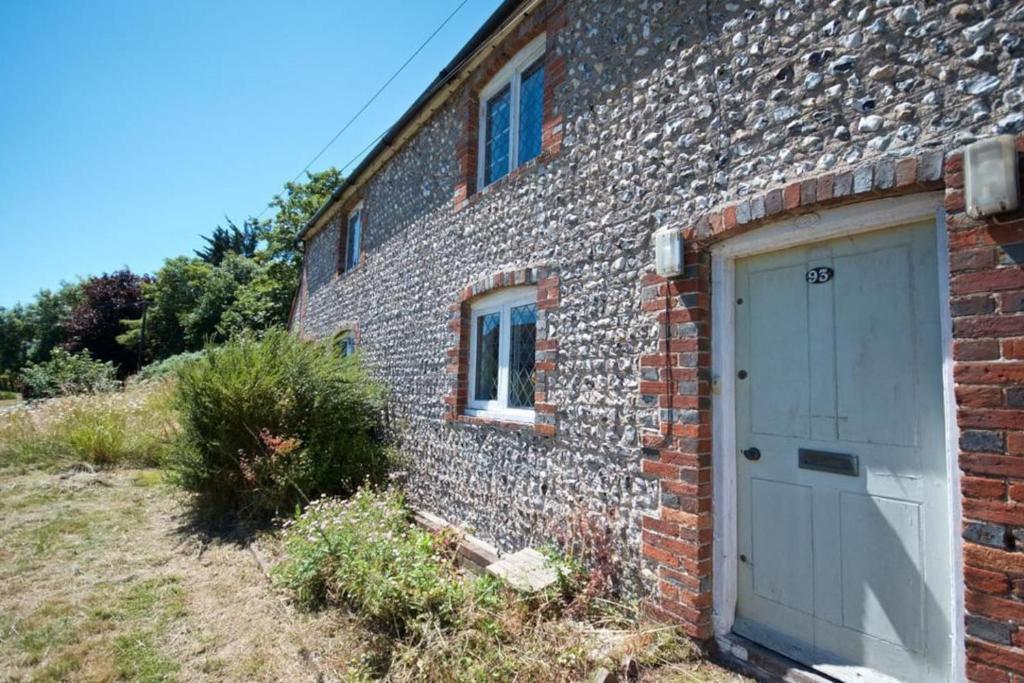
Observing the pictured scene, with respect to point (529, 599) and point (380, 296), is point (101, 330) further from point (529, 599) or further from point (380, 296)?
point (529, 599)

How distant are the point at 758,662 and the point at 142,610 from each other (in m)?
4.89

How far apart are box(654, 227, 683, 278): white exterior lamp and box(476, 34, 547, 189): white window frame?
249cm

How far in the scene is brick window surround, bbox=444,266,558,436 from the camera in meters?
4.41

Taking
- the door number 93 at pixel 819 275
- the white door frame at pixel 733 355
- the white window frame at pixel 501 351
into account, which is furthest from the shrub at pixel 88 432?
the door number 93 at pixel 819 275

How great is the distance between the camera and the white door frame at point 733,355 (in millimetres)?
2232

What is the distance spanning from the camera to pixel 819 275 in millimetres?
2830

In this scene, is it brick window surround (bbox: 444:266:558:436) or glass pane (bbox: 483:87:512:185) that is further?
glass pane (bbox: 483:87:512:185)

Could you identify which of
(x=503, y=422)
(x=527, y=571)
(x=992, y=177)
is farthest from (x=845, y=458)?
(x=503, y=422)

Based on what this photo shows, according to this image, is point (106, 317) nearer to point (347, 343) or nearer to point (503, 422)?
point (347, 343)

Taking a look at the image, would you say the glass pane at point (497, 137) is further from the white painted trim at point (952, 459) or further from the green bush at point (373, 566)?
the white painted trim at point (952, 459)

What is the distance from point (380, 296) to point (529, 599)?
5843mm

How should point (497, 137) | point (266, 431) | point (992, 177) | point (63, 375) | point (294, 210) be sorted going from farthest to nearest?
point (294, 210) < point (63, 375) < point (266, 431) < point (497, 137) < point (992, 177)

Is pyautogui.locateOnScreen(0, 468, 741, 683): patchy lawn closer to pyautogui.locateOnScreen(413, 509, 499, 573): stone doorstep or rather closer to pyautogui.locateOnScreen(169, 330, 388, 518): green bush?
pyautogui.locateOnScreen(169, 330, 388, 518): green bush

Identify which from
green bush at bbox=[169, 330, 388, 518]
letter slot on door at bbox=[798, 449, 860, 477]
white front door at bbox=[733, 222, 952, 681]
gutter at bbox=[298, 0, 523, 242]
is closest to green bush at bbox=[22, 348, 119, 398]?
green bush at bbox=[169, 330, 388, 518]
